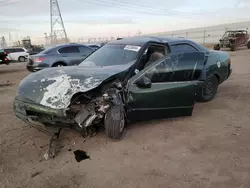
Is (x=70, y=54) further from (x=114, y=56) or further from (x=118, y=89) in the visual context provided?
(x=118, y=89)

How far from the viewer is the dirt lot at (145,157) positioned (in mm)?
2893

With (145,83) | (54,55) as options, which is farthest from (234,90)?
(54,55)

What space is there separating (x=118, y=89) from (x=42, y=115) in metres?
1.26

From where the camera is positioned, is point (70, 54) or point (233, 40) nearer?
point (70, 54)

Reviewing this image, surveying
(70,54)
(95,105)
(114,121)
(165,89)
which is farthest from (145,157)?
(70,54)

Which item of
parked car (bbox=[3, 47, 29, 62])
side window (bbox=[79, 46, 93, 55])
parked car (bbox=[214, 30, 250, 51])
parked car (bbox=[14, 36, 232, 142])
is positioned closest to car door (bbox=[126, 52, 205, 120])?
parked car (bbox=[14, 36, 232, 142])

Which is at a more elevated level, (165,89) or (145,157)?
(165,89)

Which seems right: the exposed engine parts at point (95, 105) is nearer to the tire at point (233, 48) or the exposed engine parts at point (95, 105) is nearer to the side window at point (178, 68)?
the side window at point (178, 68)

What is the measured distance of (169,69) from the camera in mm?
4348

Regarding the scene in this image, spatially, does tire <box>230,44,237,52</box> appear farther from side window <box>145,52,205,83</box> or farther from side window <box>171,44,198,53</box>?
side window <box>145,52,205,83</box>

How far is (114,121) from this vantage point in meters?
3.79

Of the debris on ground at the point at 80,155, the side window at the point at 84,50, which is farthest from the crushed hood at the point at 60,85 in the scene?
the side window at the point at 84,50

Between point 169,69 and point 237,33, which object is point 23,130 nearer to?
point 169,69

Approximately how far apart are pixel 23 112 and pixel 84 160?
1263 mm
